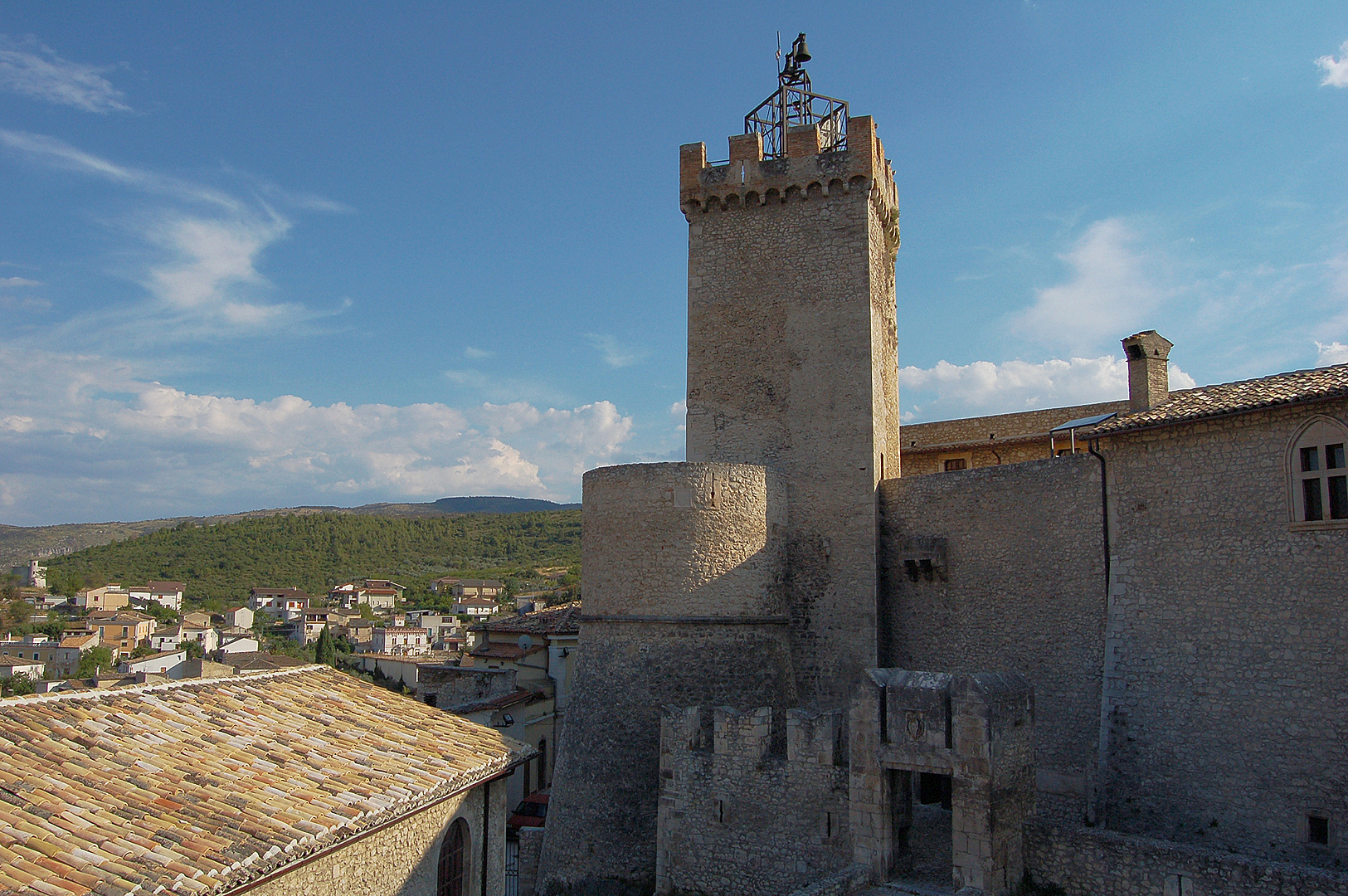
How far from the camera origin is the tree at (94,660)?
53.8m

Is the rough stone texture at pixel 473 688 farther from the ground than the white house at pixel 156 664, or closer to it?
farther from the ground

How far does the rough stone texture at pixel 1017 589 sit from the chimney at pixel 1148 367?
1974 millimetres

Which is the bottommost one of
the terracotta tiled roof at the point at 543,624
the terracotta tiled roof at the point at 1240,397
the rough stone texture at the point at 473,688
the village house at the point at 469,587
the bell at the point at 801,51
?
the village house at the point at 469,587

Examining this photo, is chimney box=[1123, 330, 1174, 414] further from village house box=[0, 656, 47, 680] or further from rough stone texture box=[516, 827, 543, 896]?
village house box=[0, 656, 47, 680]

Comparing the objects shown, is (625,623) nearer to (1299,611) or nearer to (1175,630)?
(1175,630)

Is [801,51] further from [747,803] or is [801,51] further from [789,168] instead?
[747,803]

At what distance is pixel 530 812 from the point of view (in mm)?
20453

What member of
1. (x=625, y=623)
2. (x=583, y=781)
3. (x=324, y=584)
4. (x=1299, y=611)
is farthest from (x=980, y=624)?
(x=324, y=584)

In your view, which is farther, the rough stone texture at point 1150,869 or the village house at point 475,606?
the village house at point 475,606

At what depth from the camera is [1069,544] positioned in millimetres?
13812

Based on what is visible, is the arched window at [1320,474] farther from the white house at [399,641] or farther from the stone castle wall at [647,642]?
the white house at [399,641]

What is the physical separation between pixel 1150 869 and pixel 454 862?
7836mm

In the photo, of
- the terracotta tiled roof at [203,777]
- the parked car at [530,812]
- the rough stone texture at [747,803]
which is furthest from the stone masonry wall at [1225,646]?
the parked car at [530,812]

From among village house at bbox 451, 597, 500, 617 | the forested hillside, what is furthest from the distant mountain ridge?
village house at bbox 451, 597, 500, 617
